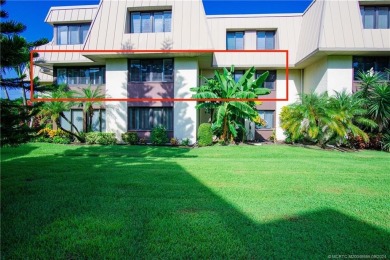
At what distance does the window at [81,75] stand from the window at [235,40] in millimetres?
9445

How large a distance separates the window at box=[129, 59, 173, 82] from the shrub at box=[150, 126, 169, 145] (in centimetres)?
336

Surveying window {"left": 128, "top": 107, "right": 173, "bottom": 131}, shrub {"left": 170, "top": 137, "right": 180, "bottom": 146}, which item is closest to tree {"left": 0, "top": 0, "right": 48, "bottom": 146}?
shrub {"left": 170, "top": 137, "right": 180, "bottom": 146}

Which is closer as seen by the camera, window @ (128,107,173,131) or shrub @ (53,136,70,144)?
shrub @ (53,136,70,144)

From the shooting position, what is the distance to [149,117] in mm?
17062

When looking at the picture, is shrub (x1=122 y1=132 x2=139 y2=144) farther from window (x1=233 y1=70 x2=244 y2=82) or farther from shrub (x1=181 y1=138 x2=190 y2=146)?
window (x1=233 y1=70 x2=244 y2=82)

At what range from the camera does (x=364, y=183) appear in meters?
6.44

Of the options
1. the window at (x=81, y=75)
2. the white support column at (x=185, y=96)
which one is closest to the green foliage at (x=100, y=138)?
the white support column at (x=185, y=96)

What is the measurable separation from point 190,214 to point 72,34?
1997cm

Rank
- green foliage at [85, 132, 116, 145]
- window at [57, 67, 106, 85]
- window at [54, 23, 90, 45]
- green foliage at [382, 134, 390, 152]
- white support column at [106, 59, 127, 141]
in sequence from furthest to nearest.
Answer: window at [54, 23, 90, 45]
window at [57, 67, 106, 85]
white support column at [106, 59, 127, 141]
green foliage at [85, 132, 116, 145]
green foliage at [382, 134, 390, 152]

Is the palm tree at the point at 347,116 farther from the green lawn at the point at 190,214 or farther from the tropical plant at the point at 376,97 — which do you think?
the green lawn at the point at 190,214

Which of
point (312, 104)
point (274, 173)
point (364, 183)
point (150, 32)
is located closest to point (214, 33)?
point (150, 32)

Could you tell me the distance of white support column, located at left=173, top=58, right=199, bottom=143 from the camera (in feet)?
53.9

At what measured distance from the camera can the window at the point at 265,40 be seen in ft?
65.1

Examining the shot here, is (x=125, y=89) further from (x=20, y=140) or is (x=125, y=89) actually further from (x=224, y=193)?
(x=224, y=193)
